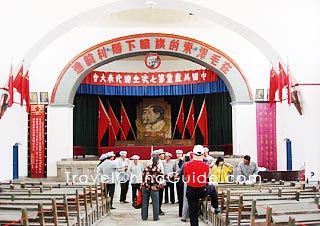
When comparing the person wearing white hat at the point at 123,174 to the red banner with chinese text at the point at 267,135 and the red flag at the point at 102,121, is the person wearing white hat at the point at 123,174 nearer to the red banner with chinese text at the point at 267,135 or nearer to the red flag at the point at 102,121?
the red banner with chinese text at the point at 267,135

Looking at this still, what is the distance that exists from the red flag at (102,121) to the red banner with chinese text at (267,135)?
656 centimetres

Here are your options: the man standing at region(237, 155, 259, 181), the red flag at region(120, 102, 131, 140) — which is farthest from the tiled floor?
the red flag at region(120, 102, 131, 140)

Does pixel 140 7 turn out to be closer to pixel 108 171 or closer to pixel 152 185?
pixel 108 171

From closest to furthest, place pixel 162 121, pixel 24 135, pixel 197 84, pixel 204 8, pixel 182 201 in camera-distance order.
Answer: pixel 182 201 < pixel 204 8 < pixel 24 135 < pixel 197 84 < pixel 162 121

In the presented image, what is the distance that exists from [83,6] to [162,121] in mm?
9596

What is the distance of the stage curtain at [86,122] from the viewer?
17781 millimetres

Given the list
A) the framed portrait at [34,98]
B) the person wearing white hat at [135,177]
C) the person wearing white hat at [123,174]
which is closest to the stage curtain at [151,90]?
the framed portrait at [34,98]

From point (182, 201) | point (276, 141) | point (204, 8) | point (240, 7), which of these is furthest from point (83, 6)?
point (276, 141)

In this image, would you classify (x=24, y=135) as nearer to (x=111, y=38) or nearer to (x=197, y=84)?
(x=111, y=38)

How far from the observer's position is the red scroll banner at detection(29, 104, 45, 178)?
1405 centimetres

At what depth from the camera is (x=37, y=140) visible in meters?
14.1

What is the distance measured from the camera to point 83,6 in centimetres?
1006

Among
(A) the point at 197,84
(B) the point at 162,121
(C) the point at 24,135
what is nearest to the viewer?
(C) the point at 24,135

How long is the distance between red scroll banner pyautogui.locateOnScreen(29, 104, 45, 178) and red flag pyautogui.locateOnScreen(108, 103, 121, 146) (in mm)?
4561
